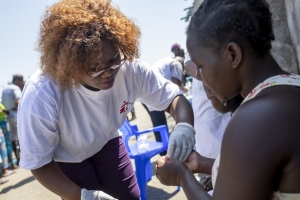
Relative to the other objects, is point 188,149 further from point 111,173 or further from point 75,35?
point 75,35

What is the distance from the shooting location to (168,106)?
2.28 meters

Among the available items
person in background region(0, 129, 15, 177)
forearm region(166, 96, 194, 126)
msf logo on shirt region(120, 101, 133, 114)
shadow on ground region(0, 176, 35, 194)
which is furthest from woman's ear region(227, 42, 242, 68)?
person in background region(0, 129, 15, 177)

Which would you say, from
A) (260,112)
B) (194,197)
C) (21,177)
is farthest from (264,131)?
(21,177)

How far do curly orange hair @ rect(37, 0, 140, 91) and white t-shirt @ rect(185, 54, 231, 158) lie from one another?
0.83 m

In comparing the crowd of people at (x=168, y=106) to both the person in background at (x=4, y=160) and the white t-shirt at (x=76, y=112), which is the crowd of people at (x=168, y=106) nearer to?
the white t-shirt at (x=76, y=112)

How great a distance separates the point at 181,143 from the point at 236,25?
0.97 meters

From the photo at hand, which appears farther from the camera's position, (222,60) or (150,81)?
(150,81)

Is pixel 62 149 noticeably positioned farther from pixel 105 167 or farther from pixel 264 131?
pixel 264 131

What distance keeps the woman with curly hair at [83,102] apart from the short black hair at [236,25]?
75 centimetres

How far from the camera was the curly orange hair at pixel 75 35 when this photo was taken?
1593 millimetres

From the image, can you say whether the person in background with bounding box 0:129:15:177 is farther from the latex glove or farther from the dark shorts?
the latex glove

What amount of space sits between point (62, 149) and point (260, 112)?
4.74ft

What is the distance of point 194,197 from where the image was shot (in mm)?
1173

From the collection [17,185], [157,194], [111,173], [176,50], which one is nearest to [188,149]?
[111,173]
